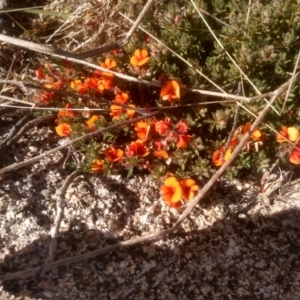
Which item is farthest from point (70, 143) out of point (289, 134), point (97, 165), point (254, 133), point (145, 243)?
point (289, 134)

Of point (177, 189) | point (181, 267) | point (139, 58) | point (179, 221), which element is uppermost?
point (139, 58)

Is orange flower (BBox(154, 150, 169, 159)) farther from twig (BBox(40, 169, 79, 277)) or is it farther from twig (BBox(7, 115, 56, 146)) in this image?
twig (BBox(7, 115, 56, 146))

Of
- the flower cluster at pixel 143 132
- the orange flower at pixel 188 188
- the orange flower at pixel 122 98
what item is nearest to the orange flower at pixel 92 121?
the flower cluster at pixel 143 132

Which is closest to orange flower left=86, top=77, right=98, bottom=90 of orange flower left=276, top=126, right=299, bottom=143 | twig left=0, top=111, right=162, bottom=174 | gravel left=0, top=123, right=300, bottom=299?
twig left=0, top=111, right=162, bottom=174

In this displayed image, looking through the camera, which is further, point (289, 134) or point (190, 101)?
point (190, 101)

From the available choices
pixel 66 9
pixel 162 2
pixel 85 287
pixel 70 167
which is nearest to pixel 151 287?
pixel 85 287

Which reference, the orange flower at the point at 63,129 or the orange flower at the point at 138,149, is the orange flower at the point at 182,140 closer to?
the orange flower at the point at 138,149

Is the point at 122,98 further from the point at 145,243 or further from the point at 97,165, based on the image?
the point at 145,243
